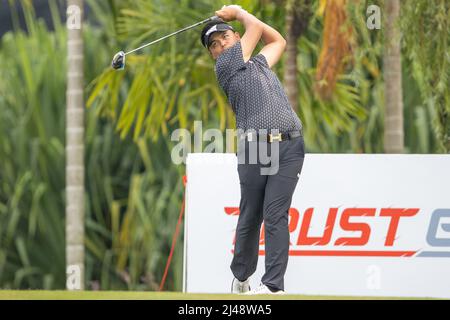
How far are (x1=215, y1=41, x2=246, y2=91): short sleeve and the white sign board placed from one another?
6.19 feet

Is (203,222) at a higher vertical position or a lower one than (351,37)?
lower

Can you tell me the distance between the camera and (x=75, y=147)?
12742 millimetres

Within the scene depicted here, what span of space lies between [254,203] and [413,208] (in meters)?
2.04

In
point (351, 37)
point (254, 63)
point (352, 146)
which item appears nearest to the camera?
point (254, 63)

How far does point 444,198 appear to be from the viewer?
8.50m

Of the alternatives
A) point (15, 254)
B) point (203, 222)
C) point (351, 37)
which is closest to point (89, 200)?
point (15, 254)

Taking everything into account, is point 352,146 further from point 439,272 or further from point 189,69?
point 439,272

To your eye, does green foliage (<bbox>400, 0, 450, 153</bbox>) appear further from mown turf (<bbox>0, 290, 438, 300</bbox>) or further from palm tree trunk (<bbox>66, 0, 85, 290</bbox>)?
palm tree trunk (<bbox>66, 0, 85, 290</bbox>)

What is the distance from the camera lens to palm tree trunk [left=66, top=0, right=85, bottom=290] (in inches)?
490

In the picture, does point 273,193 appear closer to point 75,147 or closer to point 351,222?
point 351,222

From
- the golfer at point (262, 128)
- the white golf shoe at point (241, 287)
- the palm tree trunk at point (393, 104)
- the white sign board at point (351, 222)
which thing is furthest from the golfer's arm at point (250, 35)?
the palm tree trunk at point (393, 104)

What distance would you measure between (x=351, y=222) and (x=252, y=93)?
2164 millimetres
